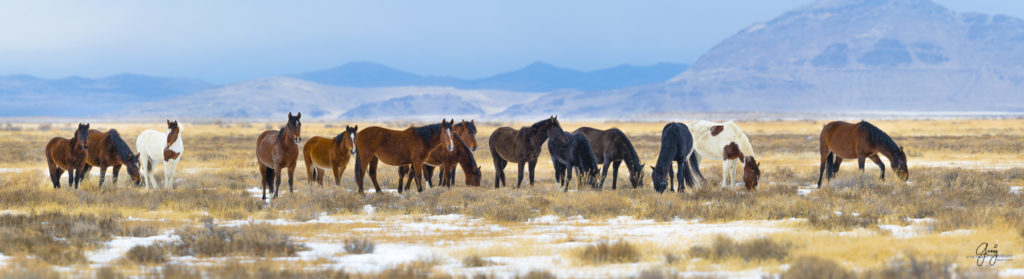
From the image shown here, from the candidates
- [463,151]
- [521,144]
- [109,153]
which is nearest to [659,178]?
[521,144]

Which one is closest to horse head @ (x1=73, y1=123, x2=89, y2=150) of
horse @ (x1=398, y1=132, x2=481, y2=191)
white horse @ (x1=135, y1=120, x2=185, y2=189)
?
white horse @ (x1=135, y1=120, x2=185, y2=189)

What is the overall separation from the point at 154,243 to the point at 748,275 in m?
6.17

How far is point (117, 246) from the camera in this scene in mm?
11078

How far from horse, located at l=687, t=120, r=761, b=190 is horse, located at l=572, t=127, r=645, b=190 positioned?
4.79 feet

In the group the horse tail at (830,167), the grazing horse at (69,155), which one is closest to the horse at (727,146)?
the horse tail at (830,167)

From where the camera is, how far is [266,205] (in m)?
15.9

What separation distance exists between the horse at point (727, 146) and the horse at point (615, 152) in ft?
4.79

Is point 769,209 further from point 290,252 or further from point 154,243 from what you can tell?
point 154,243

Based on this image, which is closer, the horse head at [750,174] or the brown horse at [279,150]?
the brown horse at [279,150]

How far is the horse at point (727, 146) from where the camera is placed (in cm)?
1778

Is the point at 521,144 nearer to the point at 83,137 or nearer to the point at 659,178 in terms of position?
the point at 659,178

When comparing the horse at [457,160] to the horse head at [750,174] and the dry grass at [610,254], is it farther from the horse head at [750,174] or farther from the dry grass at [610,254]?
the dry grass at [610,254]

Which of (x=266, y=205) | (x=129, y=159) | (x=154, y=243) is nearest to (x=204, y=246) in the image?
(x=154, y=243)

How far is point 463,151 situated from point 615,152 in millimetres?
2783
